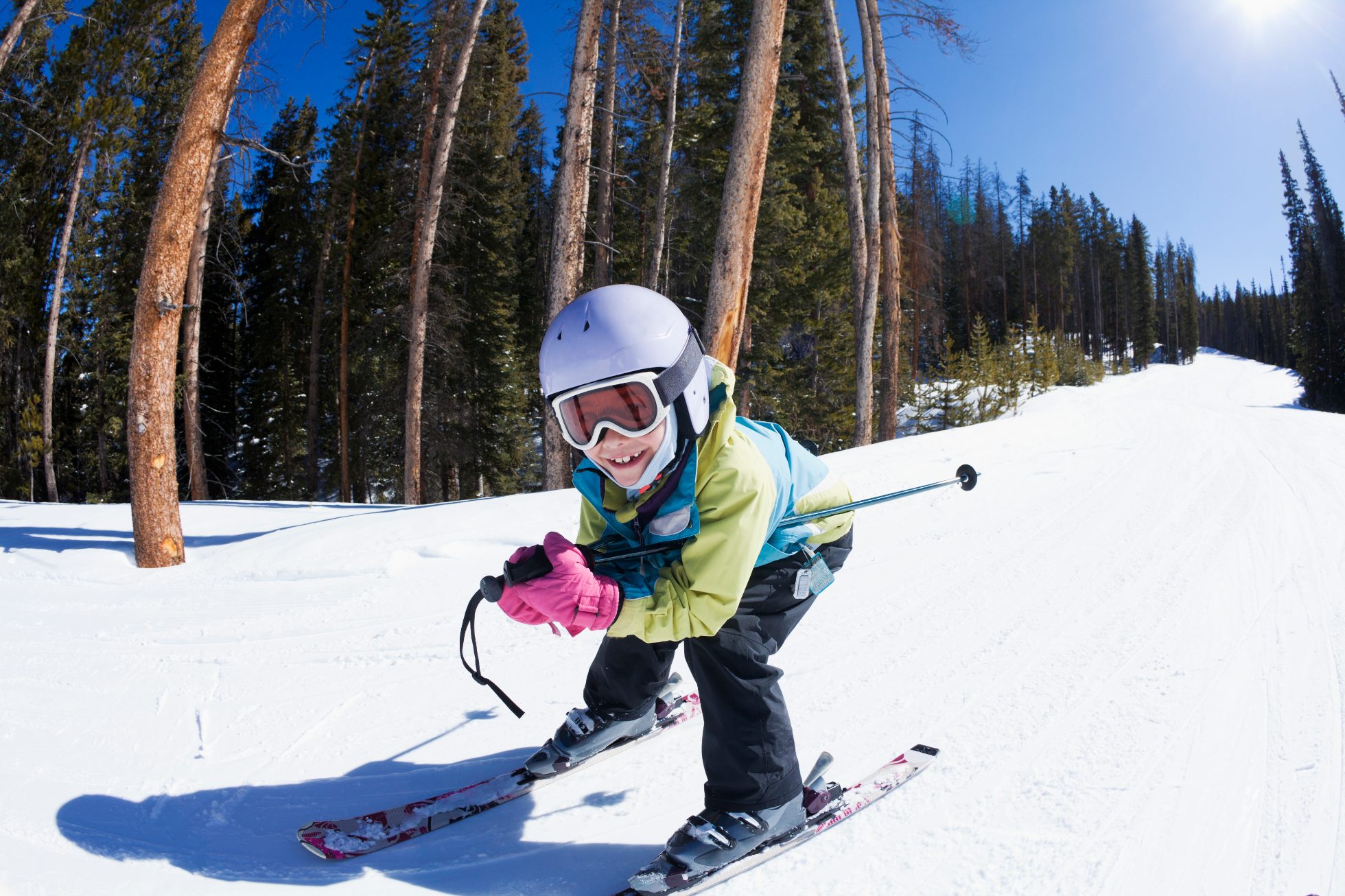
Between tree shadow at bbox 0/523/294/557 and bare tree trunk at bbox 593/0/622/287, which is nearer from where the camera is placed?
tree shadow at bbox 0/523/294/557

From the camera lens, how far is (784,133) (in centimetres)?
1789

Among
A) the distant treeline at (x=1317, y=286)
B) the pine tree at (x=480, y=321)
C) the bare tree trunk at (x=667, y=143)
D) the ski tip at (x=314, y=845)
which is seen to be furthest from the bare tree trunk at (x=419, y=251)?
the distant treeline at (x=1317, y=286)

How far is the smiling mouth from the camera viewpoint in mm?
2064

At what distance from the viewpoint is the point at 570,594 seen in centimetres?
189

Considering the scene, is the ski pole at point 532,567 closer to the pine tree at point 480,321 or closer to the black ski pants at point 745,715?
the black ski pants at point 745,715

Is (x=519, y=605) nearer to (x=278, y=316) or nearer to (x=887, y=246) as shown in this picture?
(x=887, y=246)

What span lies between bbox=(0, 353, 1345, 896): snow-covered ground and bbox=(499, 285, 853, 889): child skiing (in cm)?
29

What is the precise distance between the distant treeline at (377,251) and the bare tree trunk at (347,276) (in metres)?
0.11

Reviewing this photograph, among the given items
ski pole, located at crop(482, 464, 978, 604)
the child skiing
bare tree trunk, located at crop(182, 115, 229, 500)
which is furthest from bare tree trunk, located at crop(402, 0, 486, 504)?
ski pole, located at crop(482, 464, 978, 604)

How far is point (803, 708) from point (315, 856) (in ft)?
6.41

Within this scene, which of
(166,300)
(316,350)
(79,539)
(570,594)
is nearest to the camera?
(570,594)

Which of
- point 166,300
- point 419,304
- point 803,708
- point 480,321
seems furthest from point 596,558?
point 480,321

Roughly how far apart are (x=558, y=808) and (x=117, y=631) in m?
3.41

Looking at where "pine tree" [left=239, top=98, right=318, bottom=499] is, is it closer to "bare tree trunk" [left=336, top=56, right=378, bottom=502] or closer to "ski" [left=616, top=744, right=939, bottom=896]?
"bare tree trunk" [left=336, top=56, right=378, bottom=502]
